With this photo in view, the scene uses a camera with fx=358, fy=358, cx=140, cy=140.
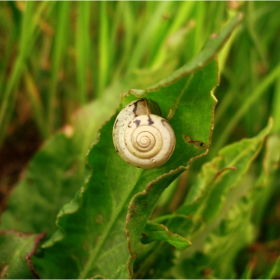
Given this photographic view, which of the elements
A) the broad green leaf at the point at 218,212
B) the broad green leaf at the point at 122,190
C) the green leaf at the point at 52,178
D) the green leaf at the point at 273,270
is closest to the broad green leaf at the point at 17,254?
the broad green leaf at the point at 122,190

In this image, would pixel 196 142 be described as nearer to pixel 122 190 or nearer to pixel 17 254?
pixel 122 190

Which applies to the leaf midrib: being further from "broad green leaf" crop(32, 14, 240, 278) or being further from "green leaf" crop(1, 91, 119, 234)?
"green leaf" crop(1, 91, 119, 234)

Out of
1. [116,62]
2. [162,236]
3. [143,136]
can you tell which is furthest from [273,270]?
[116,62]

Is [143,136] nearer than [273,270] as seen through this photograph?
Yes

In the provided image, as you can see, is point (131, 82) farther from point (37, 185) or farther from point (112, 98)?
point (37, 185)

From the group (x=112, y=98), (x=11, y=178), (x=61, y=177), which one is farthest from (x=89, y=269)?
(x=11, y=178)

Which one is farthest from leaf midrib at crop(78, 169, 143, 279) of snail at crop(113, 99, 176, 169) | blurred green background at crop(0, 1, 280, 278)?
blurred green background at crop(0, 1, 280, 278)

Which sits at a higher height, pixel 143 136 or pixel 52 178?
pixel 143 136
